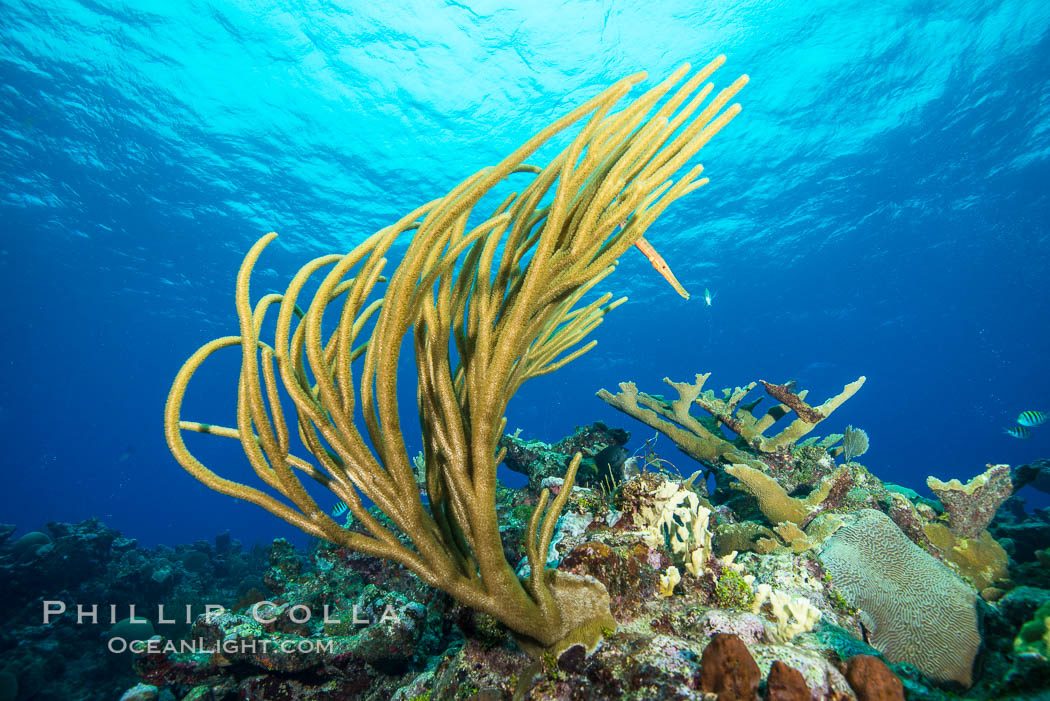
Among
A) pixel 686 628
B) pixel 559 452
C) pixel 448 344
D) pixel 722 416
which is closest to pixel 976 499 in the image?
pixel 722 416

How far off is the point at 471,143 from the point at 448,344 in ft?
65.0

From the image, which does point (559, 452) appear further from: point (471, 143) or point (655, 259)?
point (471, 143)

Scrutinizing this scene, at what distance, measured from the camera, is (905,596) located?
3.25 meters

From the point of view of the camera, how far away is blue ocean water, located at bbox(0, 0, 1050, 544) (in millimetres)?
14930

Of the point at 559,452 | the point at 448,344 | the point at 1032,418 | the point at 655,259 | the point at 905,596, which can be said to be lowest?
the point at 905,596

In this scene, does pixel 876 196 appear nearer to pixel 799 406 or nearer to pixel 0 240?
pixel 799 406

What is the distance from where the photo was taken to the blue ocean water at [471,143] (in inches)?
588

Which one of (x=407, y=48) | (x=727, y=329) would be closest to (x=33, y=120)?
(x=407, y=48)

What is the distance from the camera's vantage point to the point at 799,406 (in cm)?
561

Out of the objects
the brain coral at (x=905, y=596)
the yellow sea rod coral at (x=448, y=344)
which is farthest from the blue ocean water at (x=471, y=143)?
the brain coral at (x=905, y=596)

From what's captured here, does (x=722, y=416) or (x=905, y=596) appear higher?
(x=722, y=416)

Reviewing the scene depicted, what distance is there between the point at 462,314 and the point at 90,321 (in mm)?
51713

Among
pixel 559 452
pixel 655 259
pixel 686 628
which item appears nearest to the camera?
pixel 686 628

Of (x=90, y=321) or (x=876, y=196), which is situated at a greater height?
(x=90, y=321)
